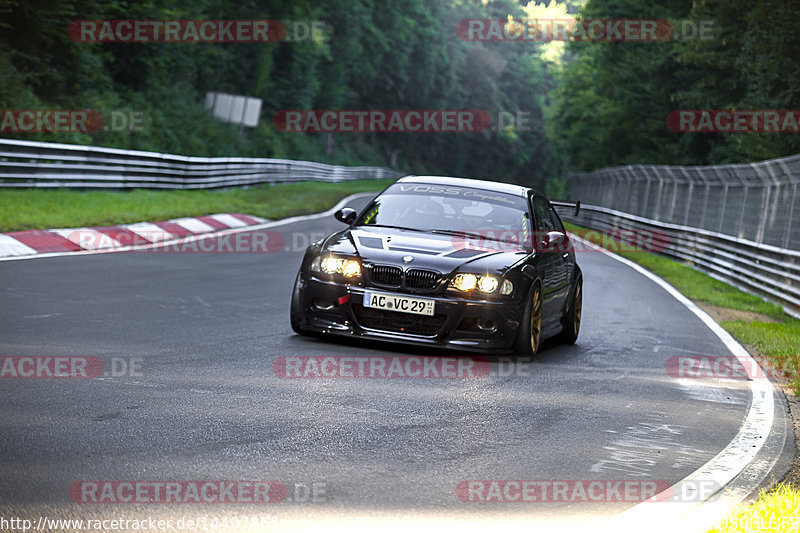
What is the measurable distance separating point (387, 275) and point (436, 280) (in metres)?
0.40

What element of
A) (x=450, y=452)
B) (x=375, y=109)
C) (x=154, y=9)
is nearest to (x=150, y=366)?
(x=450, y=452)

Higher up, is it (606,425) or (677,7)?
(677,7)

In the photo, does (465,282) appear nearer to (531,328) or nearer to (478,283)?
(478,283)

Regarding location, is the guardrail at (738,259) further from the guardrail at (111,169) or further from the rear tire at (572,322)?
the guardrail at (111,169)

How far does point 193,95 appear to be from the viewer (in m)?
51.7

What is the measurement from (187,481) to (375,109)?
82.8 m

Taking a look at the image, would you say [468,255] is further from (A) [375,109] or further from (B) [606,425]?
(A) [375,109]

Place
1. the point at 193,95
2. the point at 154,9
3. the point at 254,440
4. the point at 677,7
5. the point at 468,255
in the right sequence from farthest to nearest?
the point at 193,95 → the point at 677,7 → the point at 154,9 → the point at 468,255 → the point at 254,440

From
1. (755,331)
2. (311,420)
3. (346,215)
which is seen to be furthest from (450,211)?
(755,331)

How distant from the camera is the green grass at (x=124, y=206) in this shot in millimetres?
17094

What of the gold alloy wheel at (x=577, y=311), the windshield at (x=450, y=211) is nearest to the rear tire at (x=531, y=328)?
the windshield at (x=450, y=211)

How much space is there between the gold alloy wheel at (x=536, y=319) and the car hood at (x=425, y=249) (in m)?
0.38

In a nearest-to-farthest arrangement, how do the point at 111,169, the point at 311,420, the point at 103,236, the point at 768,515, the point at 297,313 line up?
the point at 768,515, the point at 311,420, the point at 297,313, the point at 103,236, the point at 111,169

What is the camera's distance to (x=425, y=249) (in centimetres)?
915
